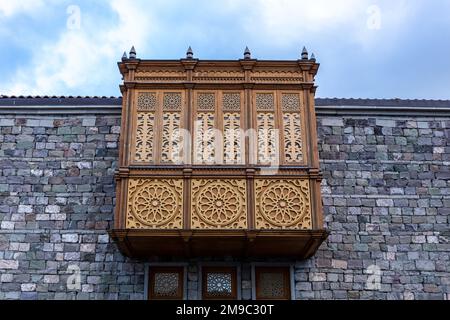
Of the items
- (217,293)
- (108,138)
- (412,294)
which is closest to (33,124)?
(108,138)

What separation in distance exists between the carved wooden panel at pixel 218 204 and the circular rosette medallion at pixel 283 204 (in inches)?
14.9

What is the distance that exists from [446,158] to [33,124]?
7995 millimetres

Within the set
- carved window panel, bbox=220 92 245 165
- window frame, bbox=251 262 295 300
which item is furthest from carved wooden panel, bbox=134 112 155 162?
window frame, bbox=251 262 295 300

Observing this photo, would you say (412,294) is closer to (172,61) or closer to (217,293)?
(217,293)

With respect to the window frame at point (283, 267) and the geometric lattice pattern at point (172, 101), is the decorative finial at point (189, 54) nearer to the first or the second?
the geometric lattice pattern at point (172, 101)

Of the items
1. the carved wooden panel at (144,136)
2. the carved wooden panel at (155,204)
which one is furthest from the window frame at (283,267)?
the carved wooden panel at (144,136)

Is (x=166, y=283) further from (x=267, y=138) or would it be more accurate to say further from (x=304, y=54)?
(x=304, y=54)

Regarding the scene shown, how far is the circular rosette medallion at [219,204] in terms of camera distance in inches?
438

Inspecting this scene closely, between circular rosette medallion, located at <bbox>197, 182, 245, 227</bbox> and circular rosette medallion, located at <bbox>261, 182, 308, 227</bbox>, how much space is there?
44 centimetres

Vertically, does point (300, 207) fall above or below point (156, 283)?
above
